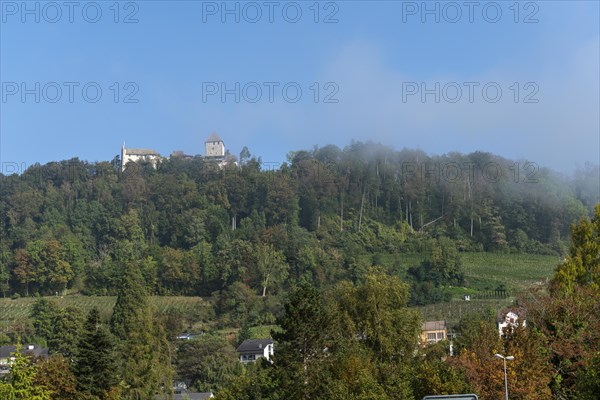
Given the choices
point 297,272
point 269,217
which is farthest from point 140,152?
point 297,272

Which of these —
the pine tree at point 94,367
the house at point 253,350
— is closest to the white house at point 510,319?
the pine tree at point 94,367

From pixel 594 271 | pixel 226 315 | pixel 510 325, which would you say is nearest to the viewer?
pixel 510 325

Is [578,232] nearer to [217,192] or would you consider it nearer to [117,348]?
[117,348]

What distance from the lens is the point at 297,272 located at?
10856 centimetres

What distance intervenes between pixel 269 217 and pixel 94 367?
286 feet

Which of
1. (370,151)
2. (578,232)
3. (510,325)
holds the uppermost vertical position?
(370,151)

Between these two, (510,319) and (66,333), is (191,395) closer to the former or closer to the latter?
(66,333)

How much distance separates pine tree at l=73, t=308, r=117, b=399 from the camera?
4128cm

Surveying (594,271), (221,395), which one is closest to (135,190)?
(221,395)

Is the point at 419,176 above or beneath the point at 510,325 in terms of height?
above

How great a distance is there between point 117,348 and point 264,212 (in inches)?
2717

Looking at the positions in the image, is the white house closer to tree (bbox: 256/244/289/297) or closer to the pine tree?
the pine tree

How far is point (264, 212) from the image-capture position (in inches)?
5069

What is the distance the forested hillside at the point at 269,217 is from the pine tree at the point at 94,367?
5893 cm
